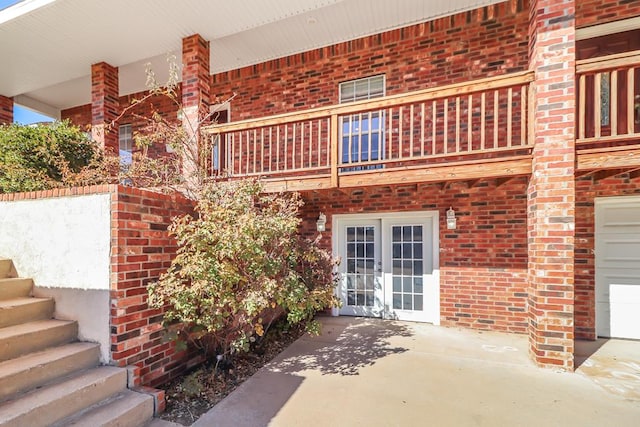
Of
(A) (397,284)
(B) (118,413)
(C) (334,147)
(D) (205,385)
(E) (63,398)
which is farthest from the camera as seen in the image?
(A) (397,284)

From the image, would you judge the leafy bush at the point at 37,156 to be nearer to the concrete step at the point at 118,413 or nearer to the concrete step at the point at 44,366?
the concrete step at the point at 44,366

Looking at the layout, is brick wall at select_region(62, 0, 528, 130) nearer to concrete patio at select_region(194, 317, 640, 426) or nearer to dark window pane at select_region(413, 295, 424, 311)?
dark window pane at select_region(413, 295, 424, 311)

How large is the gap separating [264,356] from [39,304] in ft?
8.16

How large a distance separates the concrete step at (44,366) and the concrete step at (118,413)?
397 mm

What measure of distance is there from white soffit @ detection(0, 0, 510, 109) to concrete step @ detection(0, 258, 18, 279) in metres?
3.97

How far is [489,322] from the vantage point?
5102 millimetres

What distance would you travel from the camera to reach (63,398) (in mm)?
2271

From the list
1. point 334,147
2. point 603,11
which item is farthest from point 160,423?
point 603,11

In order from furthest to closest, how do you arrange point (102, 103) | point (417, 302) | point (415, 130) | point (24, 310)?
point (102, 103) → point (417, 302) → point (415, 130) → point (24, 310)

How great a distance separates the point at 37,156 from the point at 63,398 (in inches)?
147

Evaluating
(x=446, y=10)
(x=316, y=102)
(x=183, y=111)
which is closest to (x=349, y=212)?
(x=316, y=102)

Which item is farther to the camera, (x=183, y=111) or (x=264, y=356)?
Result: (x=183, y=111)

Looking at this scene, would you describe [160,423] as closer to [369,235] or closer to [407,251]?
[369,235]

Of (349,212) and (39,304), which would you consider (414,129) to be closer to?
(349,212)
